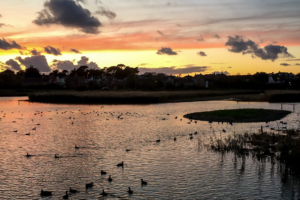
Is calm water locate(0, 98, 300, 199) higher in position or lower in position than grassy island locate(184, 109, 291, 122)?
lower

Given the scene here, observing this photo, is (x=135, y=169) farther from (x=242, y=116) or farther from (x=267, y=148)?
(x=242, y=116)

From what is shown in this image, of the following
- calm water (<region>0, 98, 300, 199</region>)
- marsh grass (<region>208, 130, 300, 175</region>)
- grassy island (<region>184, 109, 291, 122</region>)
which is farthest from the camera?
grassy island (<region>184, 109, 291, 122</region>)

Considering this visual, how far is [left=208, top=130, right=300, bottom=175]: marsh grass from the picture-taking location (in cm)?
1981

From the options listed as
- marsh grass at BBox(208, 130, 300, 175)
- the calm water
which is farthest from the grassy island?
marsh grass at BBox(208, 130, 300, 175)

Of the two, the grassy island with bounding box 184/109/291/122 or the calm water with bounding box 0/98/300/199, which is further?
the grassy island with bounding box 184/109/291/122

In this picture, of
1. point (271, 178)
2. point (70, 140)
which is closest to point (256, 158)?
point (271, 178)

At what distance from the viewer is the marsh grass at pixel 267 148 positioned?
65.0 feet

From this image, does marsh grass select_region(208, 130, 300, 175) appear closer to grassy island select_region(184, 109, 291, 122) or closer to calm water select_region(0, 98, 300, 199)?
calm water select_region(0, 98, 300, 199)

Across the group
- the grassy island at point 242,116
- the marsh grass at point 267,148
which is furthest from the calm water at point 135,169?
the grassy island at point 242,116

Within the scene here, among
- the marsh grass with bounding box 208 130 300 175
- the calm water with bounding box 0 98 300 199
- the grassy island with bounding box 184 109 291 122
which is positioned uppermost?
the grassy island with bounding box 184 109 291 122

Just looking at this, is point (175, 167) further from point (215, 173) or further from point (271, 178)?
point (271, 178)

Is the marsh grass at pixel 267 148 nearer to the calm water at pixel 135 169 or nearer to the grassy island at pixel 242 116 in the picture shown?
the calm water at pixel 135 169

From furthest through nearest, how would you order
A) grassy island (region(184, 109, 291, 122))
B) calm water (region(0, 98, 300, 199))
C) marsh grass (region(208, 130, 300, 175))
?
grassy island (region(184, 109, 291, 122)), marsh grass (region(208, 130, 300, 175)), calm water (region(0, 98, 300, 199))

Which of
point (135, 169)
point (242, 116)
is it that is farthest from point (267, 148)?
point (242, 116)
